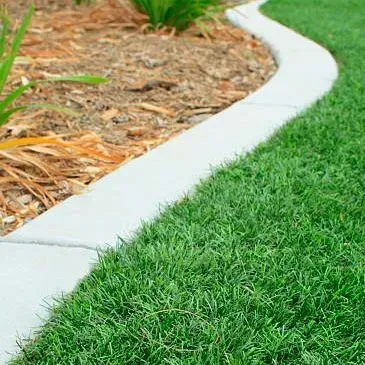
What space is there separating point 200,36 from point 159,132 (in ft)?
8.32

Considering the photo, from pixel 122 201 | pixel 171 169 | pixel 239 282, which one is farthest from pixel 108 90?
pixel 239 282

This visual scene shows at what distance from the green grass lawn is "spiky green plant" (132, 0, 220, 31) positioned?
310 cm

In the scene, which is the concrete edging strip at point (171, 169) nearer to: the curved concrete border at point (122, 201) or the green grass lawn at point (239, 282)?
the curved concrete border at point (122, 201)

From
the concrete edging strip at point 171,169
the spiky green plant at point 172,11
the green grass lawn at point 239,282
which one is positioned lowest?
the spiky green plant at point 172,11

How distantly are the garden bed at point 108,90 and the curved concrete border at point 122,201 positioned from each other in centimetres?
19

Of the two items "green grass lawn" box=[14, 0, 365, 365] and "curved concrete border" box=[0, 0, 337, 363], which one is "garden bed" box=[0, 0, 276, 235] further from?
"green grass lawn" box=[14, 0, 365, 365]

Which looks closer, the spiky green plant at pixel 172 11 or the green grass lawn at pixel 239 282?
the green grass lawn at pixel 239 282

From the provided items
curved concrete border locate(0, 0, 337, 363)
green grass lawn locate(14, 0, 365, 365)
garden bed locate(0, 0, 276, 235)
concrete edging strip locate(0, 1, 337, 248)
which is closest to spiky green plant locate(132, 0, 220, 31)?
garden bed locate(0, 0, 276, 235)

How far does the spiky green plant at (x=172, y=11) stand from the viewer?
607 cm

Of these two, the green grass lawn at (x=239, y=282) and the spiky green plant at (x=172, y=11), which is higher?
the green grass lawn at (x=239, y=282)

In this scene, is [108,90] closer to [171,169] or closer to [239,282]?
[171,169]

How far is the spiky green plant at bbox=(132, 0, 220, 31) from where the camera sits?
239 inches

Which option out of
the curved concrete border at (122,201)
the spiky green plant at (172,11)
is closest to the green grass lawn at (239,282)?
the curved concrete border at (122,201)

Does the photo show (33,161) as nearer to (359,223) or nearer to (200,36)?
(359,223)
